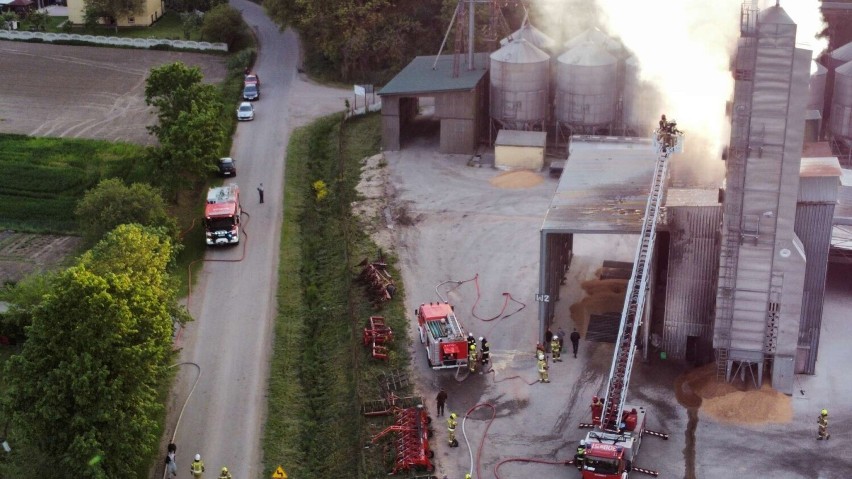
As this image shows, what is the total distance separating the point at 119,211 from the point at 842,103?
35856 millimetres

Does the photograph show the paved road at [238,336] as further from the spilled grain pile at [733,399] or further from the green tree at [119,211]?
the spilled grain pile at [733,399]

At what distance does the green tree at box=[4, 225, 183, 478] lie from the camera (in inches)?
1118

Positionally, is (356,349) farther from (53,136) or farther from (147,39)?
(147,39)

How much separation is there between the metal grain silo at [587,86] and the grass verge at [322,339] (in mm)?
11750

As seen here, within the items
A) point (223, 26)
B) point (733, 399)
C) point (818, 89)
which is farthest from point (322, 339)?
point (223, 26)

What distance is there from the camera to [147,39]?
84188 millimetres

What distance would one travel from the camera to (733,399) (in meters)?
34.2

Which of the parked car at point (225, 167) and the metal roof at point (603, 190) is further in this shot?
the parked car at point (225, 167)

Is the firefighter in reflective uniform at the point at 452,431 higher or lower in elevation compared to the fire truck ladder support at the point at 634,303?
lower

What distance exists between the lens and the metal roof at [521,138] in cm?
5600

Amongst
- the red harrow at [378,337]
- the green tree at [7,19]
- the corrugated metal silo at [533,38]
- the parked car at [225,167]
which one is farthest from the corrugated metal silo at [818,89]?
the green tree at [7,19]

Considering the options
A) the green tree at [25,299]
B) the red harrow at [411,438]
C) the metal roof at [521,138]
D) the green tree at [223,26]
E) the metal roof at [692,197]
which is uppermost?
the green tree at [223,26]

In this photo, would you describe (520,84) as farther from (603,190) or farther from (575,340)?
(575,340)

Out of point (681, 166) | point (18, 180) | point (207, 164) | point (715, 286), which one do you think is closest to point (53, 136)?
point (18, 180)
